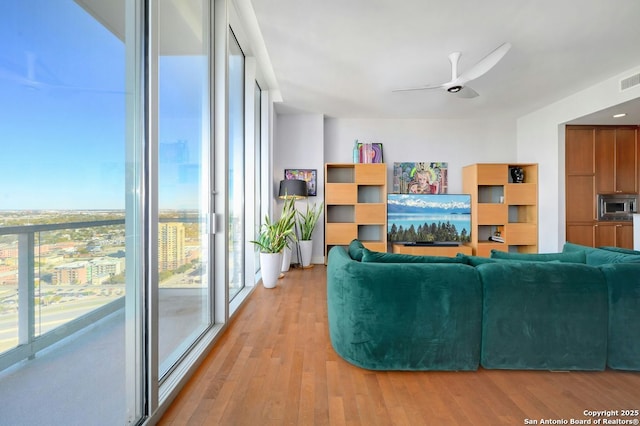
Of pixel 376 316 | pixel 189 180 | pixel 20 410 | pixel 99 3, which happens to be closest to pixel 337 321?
pixel 376 316

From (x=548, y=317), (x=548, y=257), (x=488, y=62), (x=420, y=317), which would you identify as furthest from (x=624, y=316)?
(x=488, y=62)

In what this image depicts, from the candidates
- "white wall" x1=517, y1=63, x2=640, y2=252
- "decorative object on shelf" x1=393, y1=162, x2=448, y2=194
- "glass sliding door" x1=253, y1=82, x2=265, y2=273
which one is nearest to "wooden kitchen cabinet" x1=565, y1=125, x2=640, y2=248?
"white wall" x1=517, y1=63, x2=640, y2=252

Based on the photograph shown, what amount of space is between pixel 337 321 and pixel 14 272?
68.4 inches

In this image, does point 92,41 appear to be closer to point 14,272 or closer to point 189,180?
point 14,272

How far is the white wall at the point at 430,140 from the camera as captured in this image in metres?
5.61

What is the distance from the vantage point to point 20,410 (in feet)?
2.93

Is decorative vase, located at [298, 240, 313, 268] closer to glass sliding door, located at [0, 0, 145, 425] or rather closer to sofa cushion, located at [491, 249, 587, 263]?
sofa cushion, located at [491, 249, 587, 263]

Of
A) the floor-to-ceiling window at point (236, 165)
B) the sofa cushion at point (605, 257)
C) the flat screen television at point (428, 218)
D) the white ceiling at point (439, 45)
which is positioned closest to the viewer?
the sofa cushion at point (605, 257)

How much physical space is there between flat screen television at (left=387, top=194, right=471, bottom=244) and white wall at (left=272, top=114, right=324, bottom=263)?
1.40 metres

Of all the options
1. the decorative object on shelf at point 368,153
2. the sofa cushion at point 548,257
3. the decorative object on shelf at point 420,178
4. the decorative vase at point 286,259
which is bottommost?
the decorative vase at point 286,259

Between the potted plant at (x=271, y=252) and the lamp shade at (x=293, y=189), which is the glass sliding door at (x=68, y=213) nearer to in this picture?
the potted plant at (x=271, y=252)

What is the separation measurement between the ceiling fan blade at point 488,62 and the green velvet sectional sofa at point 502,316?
5.99 ft

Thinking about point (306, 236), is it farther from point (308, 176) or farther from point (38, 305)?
point (38, 305)

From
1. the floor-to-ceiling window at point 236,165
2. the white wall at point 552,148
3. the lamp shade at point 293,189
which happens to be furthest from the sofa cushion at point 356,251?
the white wall at point 552,148
